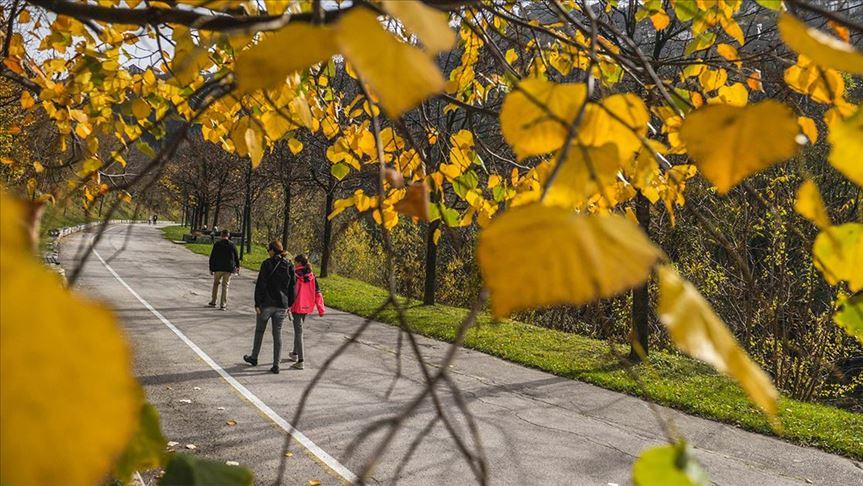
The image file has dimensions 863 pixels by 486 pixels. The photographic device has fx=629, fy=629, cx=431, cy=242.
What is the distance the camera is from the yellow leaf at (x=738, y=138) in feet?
1.69

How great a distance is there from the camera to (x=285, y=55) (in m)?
0.40

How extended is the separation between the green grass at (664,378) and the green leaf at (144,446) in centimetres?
395

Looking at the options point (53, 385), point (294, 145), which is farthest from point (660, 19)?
point (53, 385)

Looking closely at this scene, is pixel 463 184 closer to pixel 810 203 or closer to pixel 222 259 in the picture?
pixel 810 203

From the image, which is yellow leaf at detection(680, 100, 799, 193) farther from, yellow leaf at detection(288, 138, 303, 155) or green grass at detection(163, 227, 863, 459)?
green grass at detection(163, 227, 863, 459)

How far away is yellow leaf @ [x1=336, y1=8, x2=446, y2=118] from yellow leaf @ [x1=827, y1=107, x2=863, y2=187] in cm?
32

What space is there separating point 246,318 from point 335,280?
252 inches

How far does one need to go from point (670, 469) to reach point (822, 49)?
12.8 inches

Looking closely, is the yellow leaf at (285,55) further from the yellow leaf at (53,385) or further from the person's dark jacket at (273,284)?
the person's dark jacket at (273,284)

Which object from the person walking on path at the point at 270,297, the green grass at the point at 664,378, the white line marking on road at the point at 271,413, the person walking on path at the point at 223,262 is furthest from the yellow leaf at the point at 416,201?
the person walking on path at the point at 223,262

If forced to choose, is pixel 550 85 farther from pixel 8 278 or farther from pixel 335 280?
pixel 335 280

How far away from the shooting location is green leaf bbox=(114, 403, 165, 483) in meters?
0.62

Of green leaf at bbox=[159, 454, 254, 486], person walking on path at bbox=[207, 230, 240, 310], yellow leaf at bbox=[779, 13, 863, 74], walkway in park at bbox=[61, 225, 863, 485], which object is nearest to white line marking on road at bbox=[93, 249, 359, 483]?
walkway in park at bbox=[61, 225, 863, 485]

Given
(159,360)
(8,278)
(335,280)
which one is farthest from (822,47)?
(335,280)
